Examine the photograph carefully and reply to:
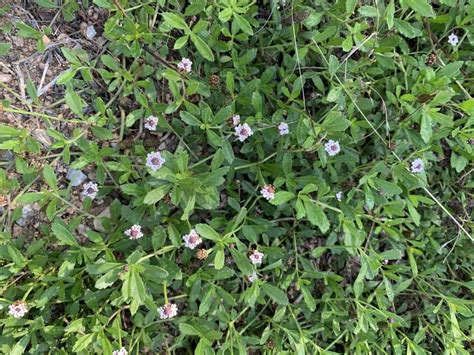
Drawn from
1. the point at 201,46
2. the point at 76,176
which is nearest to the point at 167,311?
the point at 76,176

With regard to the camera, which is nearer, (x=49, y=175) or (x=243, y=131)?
(x=49, y=175)

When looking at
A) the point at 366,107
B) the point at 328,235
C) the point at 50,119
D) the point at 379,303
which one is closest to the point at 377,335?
the point at 379,303

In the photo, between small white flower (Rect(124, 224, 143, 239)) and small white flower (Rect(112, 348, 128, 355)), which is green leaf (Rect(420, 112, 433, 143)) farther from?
small white flower (Rect(112, 348, 128, 355))

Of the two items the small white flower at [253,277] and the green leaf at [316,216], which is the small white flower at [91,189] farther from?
the green leaf at [316,216]

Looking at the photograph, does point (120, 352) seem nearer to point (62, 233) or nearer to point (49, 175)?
point (62, 233)

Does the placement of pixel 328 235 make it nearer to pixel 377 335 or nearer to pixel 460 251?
pixel 377 335

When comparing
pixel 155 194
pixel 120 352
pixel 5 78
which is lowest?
pixel 120 352
